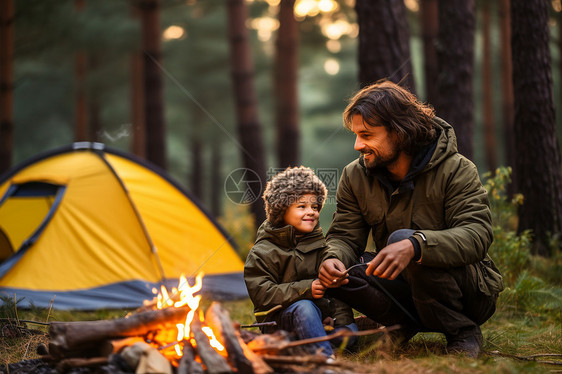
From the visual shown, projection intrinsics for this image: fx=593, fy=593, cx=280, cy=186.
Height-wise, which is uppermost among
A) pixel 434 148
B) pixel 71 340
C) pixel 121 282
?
pixel 434 148

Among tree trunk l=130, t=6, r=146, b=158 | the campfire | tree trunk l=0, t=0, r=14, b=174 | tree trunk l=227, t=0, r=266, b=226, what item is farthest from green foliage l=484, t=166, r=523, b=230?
tree trunk l=130, t=6, r=146, b=158

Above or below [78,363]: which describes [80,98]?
above

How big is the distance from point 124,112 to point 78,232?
48.6 ft

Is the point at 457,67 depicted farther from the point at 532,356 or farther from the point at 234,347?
the point at 234,347

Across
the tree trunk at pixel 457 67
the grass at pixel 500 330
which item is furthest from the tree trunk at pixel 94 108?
the grass at pixel 500 330

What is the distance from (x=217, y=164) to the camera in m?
25.1

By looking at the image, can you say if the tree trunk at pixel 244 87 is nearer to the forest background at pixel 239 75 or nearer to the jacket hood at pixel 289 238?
the forest background at pixel 239 75

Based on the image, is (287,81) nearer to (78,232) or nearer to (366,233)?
(78,232)

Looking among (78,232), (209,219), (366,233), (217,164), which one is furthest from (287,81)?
(217,164)

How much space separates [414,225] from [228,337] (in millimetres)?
1309

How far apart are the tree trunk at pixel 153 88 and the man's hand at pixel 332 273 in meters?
7.73

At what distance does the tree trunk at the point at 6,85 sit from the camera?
10.8m

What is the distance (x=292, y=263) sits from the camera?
3400 mm

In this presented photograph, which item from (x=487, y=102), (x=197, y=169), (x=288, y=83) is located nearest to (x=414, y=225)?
(x=288, y=83)
